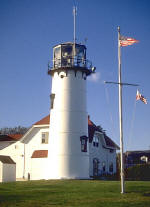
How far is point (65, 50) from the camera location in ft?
114

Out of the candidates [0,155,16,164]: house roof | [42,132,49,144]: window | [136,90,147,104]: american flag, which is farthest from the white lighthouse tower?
[136,90,147,104]: american flag

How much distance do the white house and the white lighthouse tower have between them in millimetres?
3196

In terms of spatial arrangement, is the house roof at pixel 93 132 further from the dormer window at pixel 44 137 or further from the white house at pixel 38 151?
the dormer window at pixel 44 137

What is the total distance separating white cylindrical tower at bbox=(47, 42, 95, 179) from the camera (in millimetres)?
33812

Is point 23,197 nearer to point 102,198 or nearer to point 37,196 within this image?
point 37,196

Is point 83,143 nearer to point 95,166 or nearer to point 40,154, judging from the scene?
point 40,154

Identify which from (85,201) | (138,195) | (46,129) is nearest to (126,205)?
(85,201)

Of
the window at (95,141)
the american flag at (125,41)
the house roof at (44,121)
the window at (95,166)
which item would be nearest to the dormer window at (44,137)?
the house roof at (44,121)

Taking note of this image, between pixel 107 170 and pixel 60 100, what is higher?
pixel 60 100

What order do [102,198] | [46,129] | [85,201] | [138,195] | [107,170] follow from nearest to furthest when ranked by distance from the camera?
[85,201] → [102,198] → [138,195] → [46,129] → [107,170]

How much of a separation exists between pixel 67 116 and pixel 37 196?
15.7 m

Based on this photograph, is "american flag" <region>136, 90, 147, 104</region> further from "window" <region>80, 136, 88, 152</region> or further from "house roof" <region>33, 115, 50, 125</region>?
"house roof" <region>33, 115, 50, 125</region>

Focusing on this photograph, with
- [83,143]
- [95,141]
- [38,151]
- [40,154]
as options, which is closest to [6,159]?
[38,151]

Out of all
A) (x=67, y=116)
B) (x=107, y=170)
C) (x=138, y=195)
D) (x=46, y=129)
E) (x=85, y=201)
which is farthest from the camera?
(x=107, y=170)
